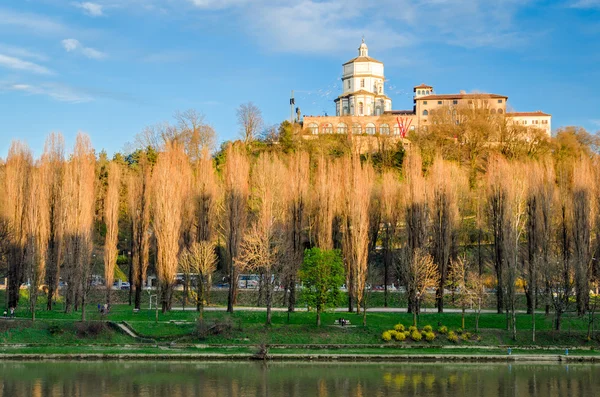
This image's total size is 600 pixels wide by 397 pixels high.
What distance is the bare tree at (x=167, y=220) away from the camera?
43.2m

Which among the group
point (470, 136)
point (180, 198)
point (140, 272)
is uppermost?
point (470, 136)

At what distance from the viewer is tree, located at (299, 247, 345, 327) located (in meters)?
41.7

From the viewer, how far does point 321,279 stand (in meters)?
41.7

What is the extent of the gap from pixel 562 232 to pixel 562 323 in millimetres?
6887

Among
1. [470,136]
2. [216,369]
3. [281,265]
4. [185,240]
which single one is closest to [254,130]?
[470,136]

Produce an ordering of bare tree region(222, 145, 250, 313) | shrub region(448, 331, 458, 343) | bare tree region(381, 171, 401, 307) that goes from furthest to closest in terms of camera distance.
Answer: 1. bare tree region(381, 171, 401, 307)
2. bare tree region(222, 145, 250, 313)
3. shrub region(448, 331, 458, 343)

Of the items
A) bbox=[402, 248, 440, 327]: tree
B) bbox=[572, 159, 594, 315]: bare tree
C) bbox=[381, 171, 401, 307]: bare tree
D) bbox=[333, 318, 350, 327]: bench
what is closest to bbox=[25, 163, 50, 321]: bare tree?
bbox=[333, 318, 350, 327]: bench

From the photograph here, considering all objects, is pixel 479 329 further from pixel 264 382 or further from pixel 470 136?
pixel 470 136

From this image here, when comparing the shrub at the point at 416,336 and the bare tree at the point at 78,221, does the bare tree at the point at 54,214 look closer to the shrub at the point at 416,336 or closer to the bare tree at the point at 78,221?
the bare tree at the point at 78,221

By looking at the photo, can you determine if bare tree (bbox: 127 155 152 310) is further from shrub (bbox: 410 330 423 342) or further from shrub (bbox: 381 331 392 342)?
shrub (bbox: 410 330 423 342)

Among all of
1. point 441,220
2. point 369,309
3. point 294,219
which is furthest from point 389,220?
point 294,219

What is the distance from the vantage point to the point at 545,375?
3341cm

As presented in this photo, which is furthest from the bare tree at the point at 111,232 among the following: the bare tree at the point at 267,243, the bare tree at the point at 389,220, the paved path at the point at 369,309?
the bare tree at the point at 389,220

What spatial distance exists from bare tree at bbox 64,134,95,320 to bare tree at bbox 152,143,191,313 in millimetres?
4182
